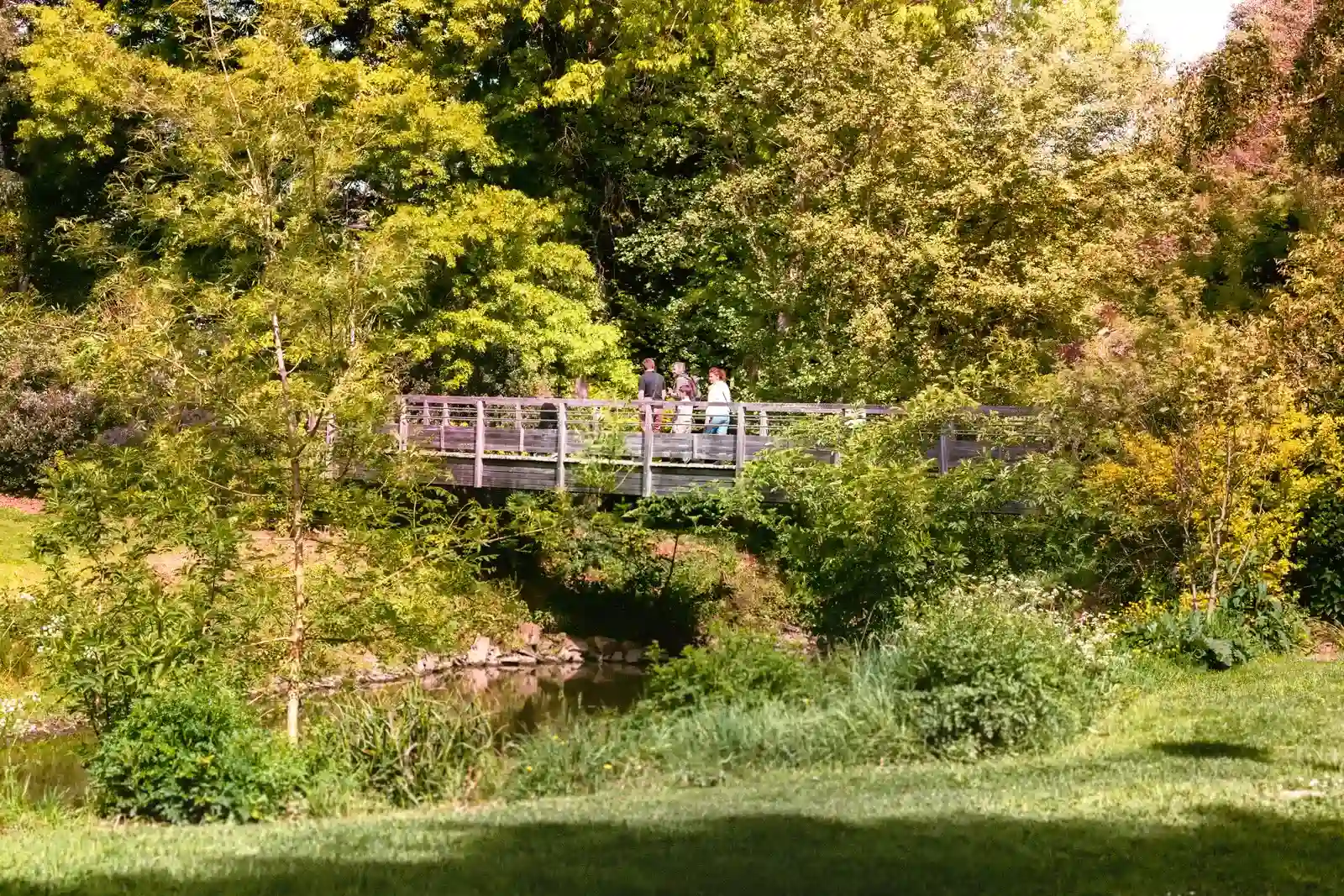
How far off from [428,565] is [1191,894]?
340 inches

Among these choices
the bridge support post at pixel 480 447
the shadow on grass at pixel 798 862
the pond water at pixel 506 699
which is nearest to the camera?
the shadow on grass at pixel 798 862

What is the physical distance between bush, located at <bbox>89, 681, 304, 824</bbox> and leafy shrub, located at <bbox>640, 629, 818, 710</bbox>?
367 centimetres

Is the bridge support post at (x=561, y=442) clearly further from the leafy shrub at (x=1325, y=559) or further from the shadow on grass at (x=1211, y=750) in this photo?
the shadow on grass at (x=1211, y=750)

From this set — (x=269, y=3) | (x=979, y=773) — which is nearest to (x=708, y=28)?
(x=269, y=3)

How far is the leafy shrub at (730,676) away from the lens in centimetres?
1403

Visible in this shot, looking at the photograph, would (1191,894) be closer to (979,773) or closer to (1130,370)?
(979,773)

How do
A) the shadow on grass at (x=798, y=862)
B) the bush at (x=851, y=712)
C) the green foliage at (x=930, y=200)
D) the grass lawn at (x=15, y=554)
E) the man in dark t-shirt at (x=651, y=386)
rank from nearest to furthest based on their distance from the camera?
the shadow on grass at (x=798, y=862) → the bush at (x=851, y=712) → the grass lawn at (x=15, y=554) → the man in dark t-shirt at (x=651, y=386) → the green foliage at (x=930, y=200)

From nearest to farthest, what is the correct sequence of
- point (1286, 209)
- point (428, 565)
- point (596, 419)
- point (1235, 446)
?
1. point (428, 565)
2. point (1235, 446)
3. point (1286, 209)
4. point (596, 419)

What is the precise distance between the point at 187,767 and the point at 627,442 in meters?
14.5

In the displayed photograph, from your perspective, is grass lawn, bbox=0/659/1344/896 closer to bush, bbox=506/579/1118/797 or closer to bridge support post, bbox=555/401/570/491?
bush, bbox=506/579/1118/797

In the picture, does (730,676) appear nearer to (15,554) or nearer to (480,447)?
(480,447)

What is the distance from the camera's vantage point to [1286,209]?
→ 22.0 m

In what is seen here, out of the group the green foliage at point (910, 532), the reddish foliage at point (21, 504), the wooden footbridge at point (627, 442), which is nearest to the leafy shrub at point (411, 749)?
the green foliage at point (910, 532)

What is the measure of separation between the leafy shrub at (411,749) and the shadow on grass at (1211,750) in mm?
5518
